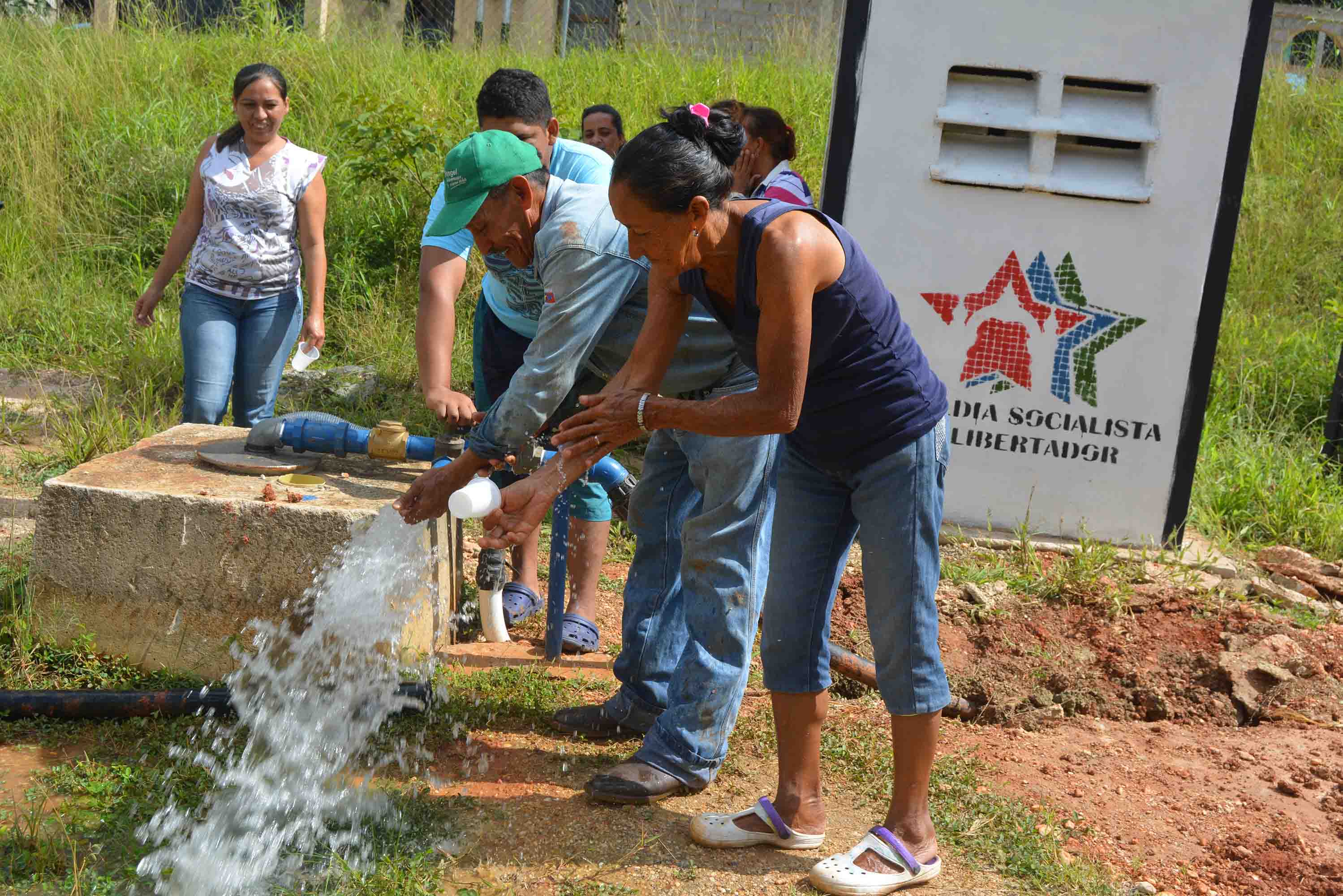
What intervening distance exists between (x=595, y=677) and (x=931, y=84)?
2965 millimetres

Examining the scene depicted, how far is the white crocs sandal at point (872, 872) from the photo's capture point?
8.78 feet

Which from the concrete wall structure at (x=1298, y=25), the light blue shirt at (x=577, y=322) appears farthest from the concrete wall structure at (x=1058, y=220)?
the concrete wall structure at (x=1298, y=25)

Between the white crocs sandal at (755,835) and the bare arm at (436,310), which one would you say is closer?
the white crocs sandal at (755,835)

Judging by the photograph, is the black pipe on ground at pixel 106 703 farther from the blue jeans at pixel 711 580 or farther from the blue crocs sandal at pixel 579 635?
the blue jeans at pixel 711 580

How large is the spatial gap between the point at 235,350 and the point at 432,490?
2082 mm

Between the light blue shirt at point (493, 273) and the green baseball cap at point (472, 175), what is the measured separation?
658 mm

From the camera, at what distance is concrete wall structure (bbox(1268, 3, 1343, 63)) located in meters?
11.6

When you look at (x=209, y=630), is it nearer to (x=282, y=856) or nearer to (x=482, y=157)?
(x=282, y=856)

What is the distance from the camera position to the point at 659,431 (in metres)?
3.21

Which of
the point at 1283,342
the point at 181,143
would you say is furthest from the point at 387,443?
the point at 1283,342

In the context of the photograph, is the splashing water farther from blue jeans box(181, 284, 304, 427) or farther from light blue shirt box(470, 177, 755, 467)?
blue jeans box(181, 284, 304, 427)

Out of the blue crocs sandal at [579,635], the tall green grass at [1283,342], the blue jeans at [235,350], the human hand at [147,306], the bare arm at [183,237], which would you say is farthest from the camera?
the tall green grass at [1283,342]

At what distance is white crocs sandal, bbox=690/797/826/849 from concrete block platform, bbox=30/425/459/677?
1.24 m

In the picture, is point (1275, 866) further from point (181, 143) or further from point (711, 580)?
point (181, 143)
